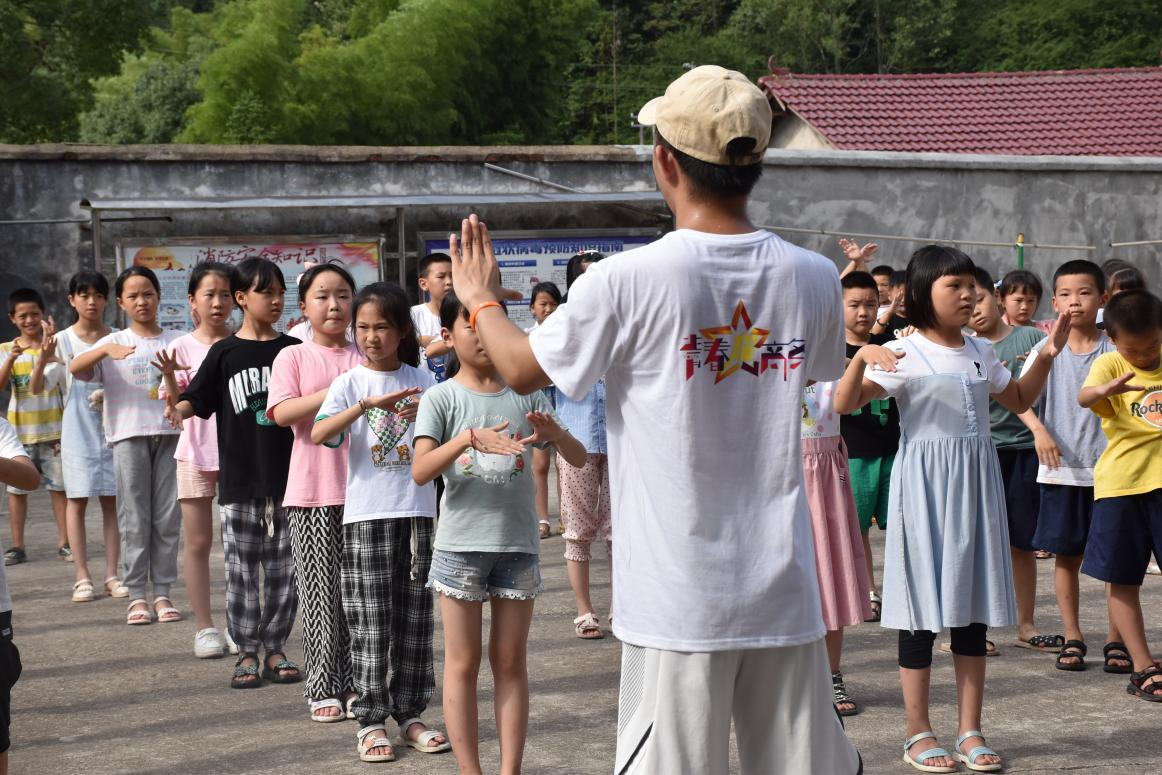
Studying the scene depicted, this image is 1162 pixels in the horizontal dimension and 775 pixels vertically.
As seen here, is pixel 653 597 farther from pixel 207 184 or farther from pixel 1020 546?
pixel 207 184

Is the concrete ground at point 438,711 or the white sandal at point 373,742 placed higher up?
the white sandal at point 373,742

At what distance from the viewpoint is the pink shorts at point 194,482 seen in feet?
22.4

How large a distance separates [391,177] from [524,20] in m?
22.5

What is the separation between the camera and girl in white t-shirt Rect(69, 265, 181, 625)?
24.9 feet

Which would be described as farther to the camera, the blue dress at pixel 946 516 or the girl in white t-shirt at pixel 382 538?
the girl in white t-shirt at pixel 382 538

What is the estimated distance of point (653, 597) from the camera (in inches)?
109

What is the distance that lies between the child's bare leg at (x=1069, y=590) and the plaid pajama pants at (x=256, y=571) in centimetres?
347

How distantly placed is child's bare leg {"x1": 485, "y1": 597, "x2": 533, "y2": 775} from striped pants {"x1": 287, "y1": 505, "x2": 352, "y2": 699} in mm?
1114

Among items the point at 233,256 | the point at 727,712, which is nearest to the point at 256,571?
the point at 727,712

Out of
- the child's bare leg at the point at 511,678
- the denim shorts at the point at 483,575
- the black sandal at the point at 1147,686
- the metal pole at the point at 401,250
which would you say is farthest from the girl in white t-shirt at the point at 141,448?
the metal pole at the point at 401,250

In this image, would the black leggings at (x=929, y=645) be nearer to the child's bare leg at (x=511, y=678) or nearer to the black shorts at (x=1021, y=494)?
the child's bare leg at (x=511, y=678)

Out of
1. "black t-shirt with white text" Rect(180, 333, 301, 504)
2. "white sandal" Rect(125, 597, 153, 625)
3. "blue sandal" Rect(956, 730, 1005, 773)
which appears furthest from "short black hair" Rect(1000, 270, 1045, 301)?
"white sandal" Rect(125, 597, 153, 625)

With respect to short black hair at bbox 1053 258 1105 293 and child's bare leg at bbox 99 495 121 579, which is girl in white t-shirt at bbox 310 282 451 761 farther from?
child's bare leg at bbox 99 495 121 579

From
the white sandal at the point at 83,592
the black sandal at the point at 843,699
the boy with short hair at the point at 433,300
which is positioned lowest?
the white sandal at the point at 83,592
